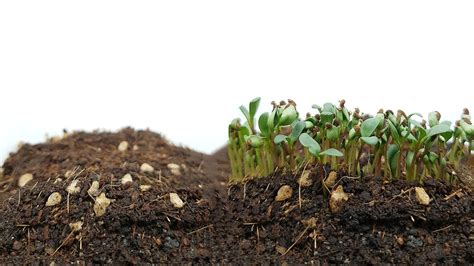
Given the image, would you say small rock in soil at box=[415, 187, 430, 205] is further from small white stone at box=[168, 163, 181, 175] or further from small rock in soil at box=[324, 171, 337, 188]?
small white stone at box=[168, 163, 181, 175]

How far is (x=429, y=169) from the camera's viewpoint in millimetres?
2375

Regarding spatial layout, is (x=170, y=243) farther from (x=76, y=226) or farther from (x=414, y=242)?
(x=414, y=242)

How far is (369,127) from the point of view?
2221mm

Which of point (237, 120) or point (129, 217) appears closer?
point (129, 217)

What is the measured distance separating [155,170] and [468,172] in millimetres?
1149

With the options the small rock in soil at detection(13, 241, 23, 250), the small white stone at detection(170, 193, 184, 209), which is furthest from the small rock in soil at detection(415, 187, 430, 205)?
the small rock in soil at detection(13, 241, 23, 250)

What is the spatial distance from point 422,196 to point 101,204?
1.02 m

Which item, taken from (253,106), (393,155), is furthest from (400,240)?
(253,106)

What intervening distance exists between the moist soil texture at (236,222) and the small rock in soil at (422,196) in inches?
0.7

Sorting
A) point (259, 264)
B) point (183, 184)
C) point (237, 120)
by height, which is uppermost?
point (237, 120)

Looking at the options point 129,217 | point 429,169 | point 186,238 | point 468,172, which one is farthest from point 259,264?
point 468,172

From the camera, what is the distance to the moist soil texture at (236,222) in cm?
223

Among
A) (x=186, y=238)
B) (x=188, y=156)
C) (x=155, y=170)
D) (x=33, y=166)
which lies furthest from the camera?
(x=188, y=156)

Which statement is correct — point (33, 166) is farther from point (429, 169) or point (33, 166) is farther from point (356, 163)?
point (429, 169)
